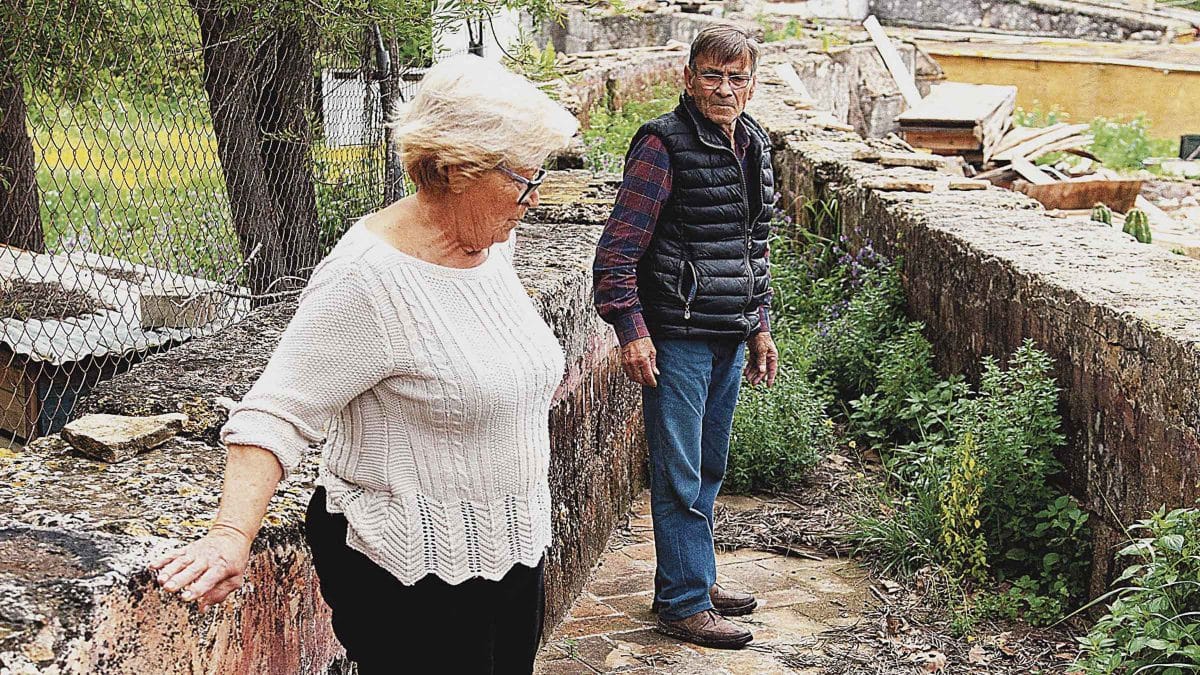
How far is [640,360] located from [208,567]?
7.03 ft

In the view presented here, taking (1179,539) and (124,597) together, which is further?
(1179,539)

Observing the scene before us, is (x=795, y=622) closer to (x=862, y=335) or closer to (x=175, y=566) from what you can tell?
(x=862, y=335)

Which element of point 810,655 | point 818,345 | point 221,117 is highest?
point 221,117

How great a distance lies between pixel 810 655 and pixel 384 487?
2.44 metres

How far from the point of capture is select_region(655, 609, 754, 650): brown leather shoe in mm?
4492

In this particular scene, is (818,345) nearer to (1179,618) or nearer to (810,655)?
(810,655)

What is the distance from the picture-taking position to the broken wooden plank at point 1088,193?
38.0 feet

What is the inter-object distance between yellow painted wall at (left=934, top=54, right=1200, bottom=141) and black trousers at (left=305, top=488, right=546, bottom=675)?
18.6 m

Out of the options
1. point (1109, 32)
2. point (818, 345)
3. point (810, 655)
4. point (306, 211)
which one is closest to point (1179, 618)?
point (810, 655)

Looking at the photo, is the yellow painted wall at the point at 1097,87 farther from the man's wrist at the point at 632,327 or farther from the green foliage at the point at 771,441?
the man's wrist at the point at 632,327

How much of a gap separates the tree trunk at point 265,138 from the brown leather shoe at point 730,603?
1809mm

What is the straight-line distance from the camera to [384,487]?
8.03 ft

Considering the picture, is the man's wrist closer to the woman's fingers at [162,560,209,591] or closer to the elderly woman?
the elderly woman

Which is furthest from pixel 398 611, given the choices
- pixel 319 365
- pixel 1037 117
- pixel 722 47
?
pixel 1037 117
